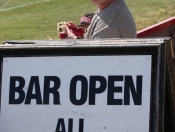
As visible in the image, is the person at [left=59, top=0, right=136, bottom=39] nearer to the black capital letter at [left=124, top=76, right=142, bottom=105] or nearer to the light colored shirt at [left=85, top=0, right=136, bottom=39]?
the light colored shirt at [left=85, top=0, right=136, bottom=39]

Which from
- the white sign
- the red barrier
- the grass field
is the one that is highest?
the grass field

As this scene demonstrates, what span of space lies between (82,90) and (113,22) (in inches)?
35.1

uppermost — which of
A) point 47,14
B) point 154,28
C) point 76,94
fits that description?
point 47,14

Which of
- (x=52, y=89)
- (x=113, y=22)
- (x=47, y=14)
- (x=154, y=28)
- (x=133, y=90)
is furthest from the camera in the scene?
(x=47, y=14)

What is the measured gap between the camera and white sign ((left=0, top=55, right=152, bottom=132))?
3.80 m

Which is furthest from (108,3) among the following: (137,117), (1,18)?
(1,18)

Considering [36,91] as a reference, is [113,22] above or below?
above

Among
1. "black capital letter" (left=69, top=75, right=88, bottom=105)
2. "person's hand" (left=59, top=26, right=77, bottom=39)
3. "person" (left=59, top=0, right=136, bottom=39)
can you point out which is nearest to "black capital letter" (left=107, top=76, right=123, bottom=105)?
"black capital letter" (left=69, top=75, right=88, bottom=105)

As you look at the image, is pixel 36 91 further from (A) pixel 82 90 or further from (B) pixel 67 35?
(B) pixel 67 35

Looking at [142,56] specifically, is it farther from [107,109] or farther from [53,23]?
[53,23]

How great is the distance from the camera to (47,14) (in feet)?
66.5

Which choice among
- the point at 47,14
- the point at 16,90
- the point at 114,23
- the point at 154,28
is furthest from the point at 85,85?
the point at 47,14

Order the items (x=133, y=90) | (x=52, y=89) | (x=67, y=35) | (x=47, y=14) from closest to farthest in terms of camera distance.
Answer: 1. (x=133, y=90)
2. (x=52, y=89)
3. (x=67, y=35)
4. (x=47, y=14)

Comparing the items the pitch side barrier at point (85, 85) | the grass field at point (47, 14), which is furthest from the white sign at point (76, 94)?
the grass field at point (47, 14)
